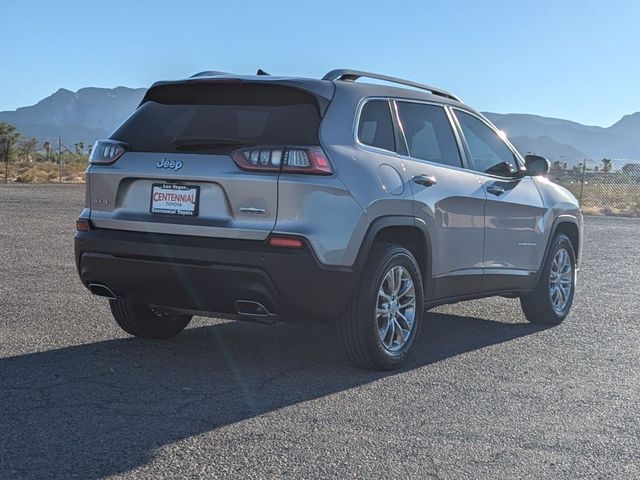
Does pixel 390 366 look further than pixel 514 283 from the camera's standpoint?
No

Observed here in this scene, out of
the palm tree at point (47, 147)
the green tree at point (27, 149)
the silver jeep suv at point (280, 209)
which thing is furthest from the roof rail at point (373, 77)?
the green tree at point (27, 149)

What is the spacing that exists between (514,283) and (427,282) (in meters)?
1.44

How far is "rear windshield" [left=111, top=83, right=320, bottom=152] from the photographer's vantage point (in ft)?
17.4

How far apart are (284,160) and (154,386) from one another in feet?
4.97

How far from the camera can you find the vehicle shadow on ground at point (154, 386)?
396 centimetres

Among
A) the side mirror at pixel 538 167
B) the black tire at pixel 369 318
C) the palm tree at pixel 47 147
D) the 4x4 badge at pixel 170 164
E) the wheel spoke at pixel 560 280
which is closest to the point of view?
the 4x4 badge at pixel 170 164

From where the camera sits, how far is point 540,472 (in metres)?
3.87

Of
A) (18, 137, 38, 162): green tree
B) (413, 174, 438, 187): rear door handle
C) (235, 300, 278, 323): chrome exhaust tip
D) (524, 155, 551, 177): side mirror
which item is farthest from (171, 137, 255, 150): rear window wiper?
(18, 137, 38, 162): green tree

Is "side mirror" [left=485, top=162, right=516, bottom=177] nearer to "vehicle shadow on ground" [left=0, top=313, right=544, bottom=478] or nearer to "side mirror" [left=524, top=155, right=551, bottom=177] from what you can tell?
"side mirror" [left=524, top=155, right=551, bottom=177]

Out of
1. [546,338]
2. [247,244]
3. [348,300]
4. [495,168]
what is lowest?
[546,338]

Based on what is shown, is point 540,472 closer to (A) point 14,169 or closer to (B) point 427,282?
(B) point 427,282

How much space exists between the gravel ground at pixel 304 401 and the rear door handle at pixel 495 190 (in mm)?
1161

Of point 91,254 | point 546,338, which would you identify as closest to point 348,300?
point 91,254

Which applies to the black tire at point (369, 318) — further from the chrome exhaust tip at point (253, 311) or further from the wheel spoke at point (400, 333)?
the chrome exhaust tip at point (253, 311)
